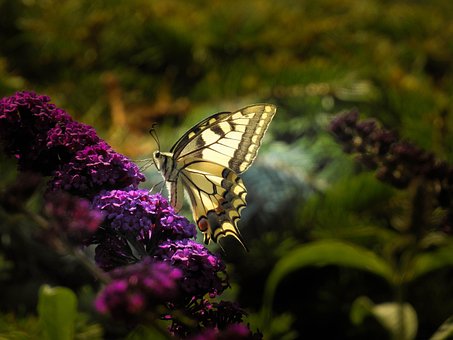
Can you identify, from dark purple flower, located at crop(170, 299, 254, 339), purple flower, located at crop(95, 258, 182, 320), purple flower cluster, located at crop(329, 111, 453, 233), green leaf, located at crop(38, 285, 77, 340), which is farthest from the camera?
purple flower cluster, located at crop(329, 111, 453, 233)

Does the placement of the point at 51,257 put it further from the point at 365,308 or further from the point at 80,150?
the point at 80,150

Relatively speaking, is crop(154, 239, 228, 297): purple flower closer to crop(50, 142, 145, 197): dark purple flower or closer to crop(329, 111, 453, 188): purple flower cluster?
crop(50, 142, 145, 197): dark purple flower

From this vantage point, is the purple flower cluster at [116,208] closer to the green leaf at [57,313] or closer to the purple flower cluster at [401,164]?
the green leaf at [57,313]

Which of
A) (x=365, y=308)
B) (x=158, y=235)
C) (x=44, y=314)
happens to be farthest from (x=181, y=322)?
(x=365, y=308)

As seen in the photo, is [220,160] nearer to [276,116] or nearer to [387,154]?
[387,154]

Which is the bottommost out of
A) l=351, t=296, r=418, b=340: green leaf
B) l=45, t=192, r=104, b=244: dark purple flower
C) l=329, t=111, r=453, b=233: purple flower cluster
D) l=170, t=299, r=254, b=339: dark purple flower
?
l=170, t=299, r=254, b=339: dark purple flower

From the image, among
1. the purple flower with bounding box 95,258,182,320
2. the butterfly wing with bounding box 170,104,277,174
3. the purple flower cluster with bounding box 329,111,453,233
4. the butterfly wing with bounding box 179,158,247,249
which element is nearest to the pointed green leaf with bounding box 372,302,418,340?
the purple flower cluster with bounding box 329,111,453,233
